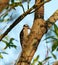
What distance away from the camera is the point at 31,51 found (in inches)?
19.8

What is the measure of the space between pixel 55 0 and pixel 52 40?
0.63 ft

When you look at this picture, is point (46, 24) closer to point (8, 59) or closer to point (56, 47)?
point (56, 47)

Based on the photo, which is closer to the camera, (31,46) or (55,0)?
(31,46)

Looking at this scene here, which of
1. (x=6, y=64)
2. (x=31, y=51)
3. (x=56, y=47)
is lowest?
(x=31, y=51)

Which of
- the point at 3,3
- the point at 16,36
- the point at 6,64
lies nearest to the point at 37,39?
the point at 3,3

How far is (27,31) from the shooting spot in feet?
1.86

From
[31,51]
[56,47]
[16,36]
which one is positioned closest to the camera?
[31,51]

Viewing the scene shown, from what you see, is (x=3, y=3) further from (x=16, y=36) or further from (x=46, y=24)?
(x=16, y=36)

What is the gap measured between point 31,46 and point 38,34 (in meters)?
0.04

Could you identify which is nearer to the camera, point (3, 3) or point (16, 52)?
point (3, 3)

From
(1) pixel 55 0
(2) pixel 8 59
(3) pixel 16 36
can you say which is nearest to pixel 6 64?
(2) pixel 8 59

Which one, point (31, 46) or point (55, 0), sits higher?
point (55, 0)

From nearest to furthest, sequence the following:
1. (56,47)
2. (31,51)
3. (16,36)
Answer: (31,51)
(56,47)
(16,36)

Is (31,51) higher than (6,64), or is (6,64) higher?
(6,64)
